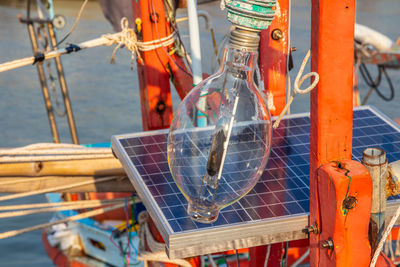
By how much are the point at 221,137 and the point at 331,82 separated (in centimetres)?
44

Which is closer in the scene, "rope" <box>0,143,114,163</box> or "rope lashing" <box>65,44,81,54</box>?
"rope" <box>0,143,114,163</box>

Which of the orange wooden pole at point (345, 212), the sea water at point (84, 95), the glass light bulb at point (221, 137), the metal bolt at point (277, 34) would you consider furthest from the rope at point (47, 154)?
the sea water at point (84, 95)

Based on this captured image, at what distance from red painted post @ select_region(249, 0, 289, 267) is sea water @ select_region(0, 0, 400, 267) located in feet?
23.4

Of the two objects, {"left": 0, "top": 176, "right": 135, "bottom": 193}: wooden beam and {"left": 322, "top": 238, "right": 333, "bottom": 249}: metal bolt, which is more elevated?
{"left": 322, "top": 238, "right": 333, "bottom": 249}: metal bolt

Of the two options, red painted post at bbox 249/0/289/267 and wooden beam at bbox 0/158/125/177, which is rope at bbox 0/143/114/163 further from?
red painted post at bbox 249/0/289/267

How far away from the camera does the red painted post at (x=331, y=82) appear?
223cm

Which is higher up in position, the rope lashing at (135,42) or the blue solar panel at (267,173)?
the rope lashing at (135,42)

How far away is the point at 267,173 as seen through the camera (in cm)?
312

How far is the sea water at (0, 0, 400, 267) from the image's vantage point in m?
11.3

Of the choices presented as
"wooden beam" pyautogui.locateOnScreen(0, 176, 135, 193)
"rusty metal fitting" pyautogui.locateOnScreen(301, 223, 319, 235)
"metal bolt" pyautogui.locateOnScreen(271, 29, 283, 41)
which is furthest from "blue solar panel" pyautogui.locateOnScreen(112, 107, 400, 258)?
"wooden beam" pyautogui.locateOnScreen(0, 176, 135, 193)

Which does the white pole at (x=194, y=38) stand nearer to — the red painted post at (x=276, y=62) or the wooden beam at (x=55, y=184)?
the red painted post at (x=276, y=62)

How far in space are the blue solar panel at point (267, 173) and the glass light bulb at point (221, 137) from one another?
13 cm

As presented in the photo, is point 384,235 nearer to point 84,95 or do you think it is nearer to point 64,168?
point 64,168

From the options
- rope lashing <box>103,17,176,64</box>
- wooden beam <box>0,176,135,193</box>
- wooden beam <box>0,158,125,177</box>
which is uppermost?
rope lashing <box>103,17,176,64</box>
